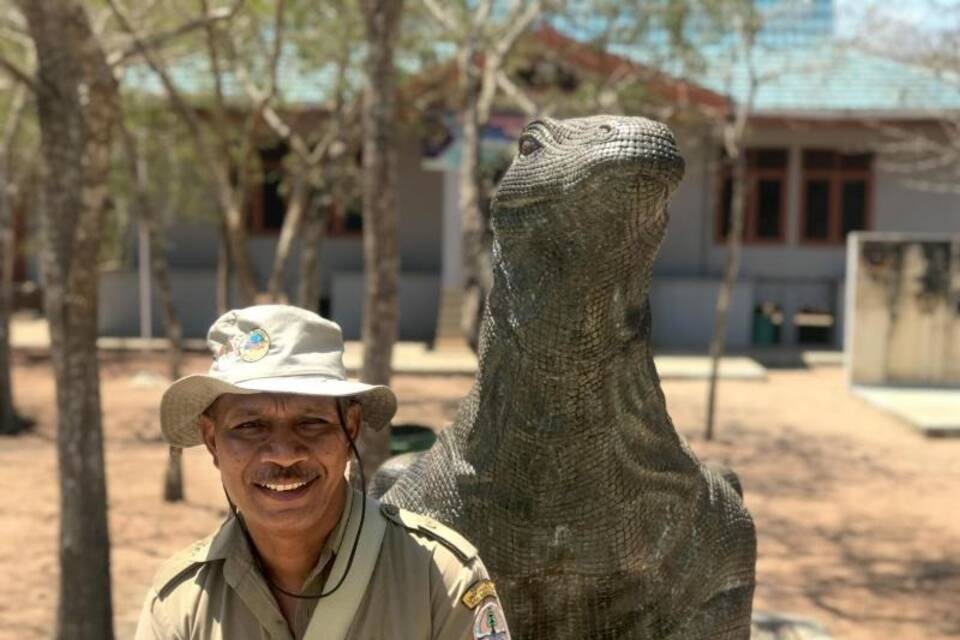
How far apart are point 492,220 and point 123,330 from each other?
16.3 meters

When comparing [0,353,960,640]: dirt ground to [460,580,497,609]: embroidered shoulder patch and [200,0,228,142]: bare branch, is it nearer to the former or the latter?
[200,0,228,142]: bare branch

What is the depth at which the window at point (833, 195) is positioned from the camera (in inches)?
695

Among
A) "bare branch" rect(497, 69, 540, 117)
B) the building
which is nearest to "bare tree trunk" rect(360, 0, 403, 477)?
"bare branch" rect(497, 69, 540, 117)

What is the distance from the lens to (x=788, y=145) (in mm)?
17562

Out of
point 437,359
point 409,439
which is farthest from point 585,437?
point 437,359

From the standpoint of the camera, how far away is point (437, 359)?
15203 mm

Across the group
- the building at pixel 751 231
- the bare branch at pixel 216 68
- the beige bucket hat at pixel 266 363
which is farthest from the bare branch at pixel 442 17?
the beige bucket hat at pixel 266 363

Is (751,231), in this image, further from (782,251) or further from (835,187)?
(835,187)

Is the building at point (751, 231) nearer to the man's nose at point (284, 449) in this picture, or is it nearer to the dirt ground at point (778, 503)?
the dirt ground at point (778, 503)

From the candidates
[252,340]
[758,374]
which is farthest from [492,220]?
[758,374]

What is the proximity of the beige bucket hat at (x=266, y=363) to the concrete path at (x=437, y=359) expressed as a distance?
10929 millimetres

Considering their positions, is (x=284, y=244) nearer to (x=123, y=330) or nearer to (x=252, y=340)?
(x=252, y=340)

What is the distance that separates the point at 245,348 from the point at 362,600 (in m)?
0.47

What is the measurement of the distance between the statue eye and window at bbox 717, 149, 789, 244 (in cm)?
1568
